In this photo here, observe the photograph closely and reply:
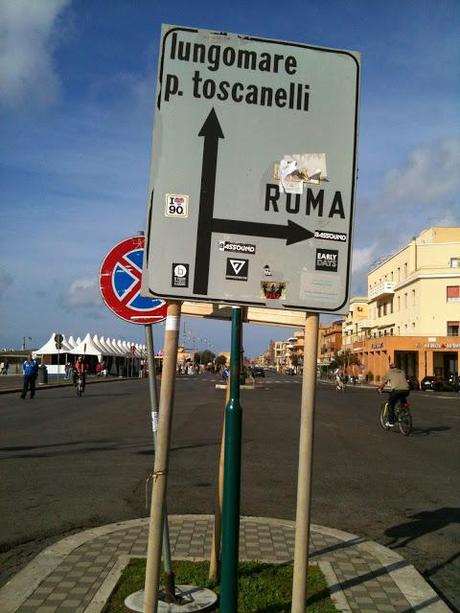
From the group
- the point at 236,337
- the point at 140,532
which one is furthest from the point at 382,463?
the point at 236,337

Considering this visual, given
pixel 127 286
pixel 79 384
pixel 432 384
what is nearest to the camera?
pixel 127 286

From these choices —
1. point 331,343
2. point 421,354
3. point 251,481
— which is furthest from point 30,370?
point 331,343

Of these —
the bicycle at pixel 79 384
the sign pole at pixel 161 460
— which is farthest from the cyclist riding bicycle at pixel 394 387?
the bicycle at pixel 79 384

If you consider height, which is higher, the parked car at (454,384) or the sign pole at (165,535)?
the parked car at (454,384)

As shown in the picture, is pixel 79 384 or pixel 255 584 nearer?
pixel 255 584

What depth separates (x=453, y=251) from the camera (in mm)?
66438

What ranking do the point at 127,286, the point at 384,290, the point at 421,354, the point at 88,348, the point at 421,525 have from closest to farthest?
the point at 127,286, the point at 421,525, the point at 88,348, the point at 421,354, the point at 384,290

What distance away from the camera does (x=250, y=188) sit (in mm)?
3396

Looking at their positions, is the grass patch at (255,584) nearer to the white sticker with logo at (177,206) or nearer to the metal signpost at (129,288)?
the metal signpost at (129,288)

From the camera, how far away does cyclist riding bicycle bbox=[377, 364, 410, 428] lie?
49.9 ft

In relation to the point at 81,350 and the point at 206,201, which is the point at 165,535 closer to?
the point at 206,201

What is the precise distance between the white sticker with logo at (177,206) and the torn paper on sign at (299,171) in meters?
0.49

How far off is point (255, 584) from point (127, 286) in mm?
2225

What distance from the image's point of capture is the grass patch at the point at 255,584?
4141 mm
